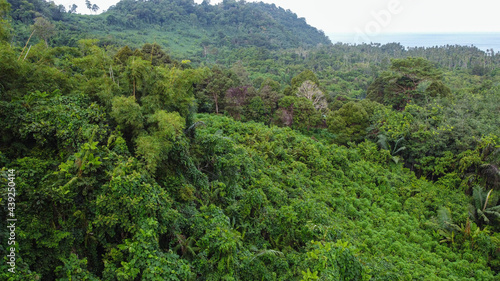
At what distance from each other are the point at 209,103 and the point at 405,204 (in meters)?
13.9

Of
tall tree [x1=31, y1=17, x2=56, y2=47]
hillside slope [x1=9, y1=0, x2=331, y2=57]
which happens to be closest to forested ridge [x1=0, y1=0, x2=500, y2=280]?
tall tree [x1=31, y1=17, x2=56, y2=47]

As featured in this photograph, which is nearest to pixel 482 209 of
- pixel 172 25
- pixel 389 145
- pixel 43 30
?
pixel 389 145

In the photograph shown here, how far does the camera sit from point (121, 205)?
4.64m

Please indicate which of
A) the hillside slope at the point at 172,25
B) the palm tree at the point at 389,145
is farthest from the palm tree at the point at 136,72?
the hillside slope at the point at 172,25

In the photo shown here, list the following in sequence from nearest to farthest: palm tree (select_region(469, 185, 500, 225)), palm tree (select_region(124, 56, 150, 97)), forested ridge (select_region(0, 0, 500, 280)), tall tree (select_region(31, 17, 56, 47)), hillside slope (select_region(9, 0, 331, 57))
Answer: forested ridge (select_region(0, 0, 500, 280)), palm tree (select_region(124, 56, 150, 97)), palm tree (select_region(469, 185, 500, 225)), tall tree (select_region(31, 17, 56, 47)), hillside slope (select_region(9, 0, 331, 57))

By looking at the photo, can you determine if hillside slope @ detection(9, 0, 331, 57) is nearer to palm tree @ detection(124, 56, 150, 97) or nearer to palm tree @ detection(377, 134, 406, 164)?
palm tree @ detection(124, 56, 150, 97)

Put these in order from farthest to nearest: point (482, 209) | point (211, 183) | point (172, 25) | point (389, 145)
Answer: point (172, 25) < point (389, 145) < point (482, 209) < point (211, 183)

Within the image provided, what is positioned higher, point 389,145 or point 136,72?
point 136,72

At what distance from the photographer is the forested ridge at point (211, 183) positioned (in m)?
4.51

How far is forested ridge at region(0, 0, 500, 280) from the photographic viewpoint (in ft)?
14.8

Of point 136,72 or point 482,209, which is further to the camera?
point 482,209

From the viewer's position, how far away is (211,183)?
7.69 m

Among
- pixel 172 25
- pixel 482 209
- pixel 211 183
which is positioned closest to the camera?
pixel 211 183

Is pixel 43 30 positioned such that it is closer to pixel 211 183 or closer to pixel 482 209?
pixel 211 183
